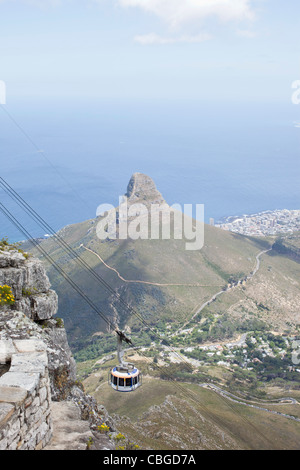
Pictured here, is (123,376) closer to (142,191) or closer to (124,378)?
(124,378)

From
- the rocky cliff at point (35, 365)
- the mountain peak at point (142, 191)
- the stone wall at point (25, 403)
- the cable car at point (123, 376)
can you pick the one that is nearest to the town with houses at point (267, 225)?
the mountain peak at point (142, 191)

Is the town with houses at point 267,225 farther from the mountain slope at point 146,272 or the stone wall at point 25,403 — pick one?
the stone wall at point 25,403

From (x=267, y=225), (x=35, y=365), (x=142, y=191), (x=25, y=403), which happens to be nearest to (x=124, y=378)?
(x=35, y=365)

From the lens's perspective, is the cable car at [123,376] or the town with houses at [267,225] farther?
the town with houses at [267,225]

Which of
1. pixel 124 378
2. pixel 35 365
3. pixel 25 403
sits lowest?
pixel 124 378
